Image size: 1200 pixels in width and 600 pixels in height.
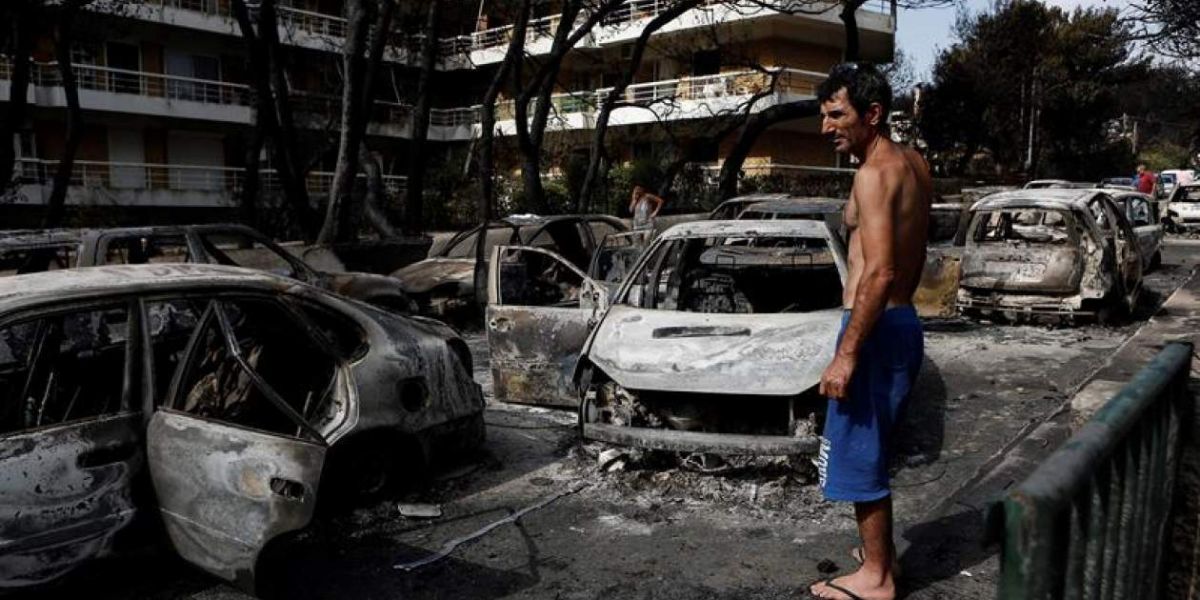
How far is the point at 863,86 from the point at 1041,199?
27.0 ft

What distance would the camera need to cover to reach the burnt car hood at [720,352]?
16.2 ft

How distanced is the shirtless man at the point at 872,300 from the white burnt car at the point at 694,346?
1381mm

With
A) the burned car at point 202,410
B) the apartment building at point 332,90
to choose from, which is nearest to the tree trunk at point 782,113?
the apartment building at point 332,90

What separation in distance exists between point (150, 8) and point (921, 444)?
27466mm

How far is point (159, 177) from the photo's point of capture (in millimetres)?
28062

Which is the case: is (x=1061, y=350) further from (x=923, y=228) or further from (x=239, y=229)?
(x=239, y=229)

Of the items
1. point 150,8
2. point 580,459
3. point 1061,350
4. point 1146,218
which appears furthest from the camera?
point 150,8

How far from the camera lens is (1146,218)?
15.4m

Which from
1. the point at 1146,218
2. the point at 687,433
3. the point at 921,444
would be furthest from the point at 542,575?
the point at 1146,218

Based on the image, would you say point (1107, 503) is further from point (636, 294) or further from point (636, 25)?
point (636, 25)

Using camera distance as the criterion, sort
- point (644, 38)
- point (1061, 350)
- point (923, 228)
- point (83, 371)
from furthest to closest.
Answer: point (644, 38) < point (1061, 350) < point (83, 371) < point (923, 228)

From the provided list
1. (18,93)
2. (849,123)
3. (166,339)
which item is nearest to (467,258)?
(166,339)

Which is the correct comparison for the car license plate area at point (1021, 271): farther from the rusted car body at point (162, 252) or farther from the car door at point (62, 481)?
the car door at point (62, 481)

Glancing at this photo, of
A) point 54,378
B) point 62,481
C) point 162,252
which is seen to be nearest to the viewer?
point 62,481
